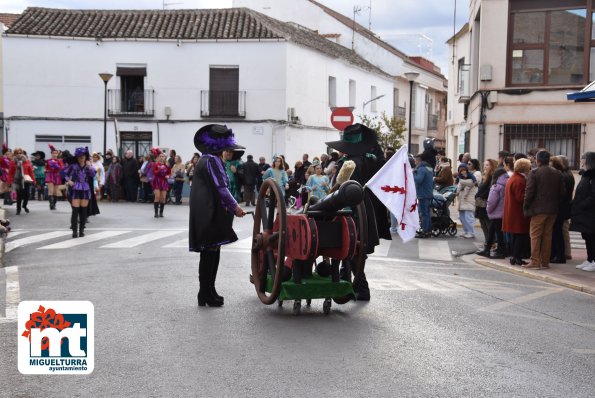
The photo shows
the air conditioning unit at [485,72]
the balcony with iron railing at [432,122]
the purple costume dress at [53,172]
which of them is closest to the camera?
the air conditioning unit at [485,72]

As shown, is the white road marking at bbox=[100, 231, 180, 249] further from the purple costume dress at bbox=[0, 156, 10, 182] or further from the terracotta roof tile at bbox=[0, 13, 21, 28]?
the terracotta roof tile at bbox=[0, 13, 21, 28]

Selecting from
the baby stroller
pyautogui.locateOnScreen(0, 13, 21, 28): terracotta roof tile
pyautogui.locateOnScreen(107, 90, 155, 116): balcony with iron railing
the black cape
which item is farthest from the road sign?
pyautogui.locateOnScreen(0, 13, 21, 28): terracotta roof tile

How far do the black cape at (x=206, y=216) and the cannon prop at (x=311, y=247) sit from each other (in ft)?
1.37

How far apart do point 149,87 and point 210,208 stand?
27.9 meters

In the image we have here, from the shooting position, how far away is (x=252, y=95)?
34.8 metres

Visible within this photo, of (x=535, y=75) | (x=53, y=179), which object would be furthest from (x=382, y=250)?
(x=53, y=179)

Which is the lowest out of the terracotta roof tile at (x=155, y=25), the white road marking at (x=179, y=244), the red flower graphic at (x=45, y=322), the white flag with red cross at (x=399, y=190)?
the white road marking at (x=179, y=244)

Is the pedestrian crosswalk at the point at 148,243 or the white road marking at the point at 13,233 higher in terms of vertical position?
the pedestrian crosswalk at the point at 148,243

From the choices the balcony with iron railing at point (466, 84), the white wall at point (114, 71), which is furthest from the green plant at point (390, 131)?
the balcony with iron railing at point (466, 84)

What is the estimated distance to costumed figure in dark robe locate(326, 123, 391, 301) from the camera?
28.7ft

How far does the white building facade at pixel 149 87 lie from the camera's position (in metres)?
34.7

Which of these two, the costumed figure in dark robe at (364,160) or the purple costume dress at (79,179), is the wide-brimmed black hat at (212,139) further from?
the purple costume dress at (79,179)

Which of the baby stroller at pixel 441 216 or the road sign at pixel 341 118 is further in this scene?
the road sign at pixel 341 118

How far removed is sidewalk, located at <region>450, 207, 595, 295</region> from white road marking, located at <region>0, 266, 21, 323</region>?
7.11m
